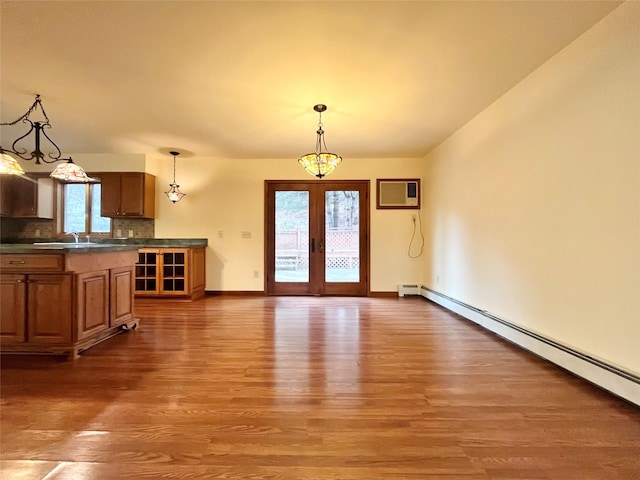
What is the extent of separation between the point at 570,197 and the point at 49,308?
4.17 meters

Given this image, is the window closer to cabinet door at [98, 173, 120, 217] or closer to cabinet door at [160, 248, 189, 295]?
cabinet door at [98, 173, 120, 217]

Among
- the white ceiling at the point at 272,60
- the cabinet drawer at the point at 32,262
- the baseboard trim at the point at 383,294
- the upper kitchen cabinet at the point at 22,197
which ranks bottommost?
the baseboard trim at the point at 383,294

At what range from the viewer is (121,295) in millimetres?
3178

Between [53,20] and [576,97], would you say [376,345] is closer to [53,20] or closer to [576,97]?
[576,97]

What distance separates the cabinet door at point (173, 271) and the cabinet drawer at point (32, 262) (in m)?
2.52

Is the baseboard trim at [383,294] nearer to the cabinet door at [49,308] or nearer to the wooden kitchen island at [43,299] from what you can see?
the wooden kitchen island at [43,299]

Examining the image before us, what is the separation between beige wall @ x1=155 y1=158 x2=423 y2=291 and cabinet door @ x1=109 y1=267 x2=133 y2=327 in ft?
7.50

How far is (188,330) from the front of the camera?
336cm

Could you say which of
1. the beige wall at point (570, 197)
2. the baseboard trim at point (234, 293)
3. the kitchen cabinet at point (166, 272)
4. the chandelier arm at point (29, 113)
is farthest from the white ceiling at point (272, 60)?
the baseboard trim at point (234, 293)

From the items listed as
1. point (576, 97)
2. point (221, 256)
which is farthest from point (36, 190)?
point (576, 97)

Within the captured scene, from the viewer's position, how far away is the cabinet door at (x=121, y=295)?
3037mm

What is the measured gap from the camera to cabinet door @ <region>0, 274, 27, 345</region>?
248 cm

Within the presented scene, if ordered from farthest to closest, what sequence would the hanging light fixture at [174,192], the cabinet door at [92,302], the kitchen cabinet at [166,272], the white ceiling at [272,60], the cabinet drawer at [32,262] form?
the hanging light fixture at [174,192] < the kitchen cabinet at [166,272] < the cabinet door at [92,302] < the cabinet drawer at [32,262] < the white ceiling at [272,60]

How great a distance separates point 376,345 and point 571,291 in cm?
158
